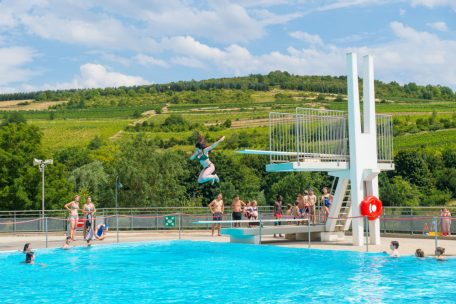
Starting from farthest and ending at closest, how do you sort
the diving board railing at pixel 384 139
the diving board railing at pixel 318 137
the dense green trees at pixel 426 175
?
the dense green trees at pixel 426 175
the diving board railing at pixel 384 139
the diving board railing at pixel 318 137

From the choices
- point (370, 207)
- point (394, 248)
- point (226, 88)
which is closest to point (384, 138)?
point (370, 207)

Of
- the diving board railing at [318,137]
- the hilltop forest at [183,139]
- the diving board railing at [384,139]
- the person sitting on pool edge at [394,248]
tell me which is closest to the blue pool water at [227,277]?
the person sitting on pool edge at [394,248]

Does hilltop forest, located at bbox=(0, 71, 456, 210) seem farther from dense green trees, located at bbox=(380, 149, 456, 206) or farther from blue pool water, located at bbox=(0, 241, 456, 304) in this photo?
blue pool water, located at bbox=(0, 241, 456, 304)

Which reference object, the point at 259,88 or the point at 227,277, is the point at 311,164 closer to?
the point at 227,277

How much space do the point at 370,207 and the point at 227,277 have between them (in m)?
7.54

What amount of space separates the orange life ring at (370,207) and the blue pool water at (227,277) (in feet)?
6.63

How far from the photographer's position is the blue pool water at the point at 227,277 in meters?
12.6

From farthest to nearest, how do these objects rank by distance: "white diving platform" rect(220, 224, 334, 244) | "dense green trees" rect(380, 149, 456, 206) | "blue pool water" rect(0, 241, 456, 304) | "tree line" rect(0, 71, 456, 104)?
"tree line" rect(0, 71, 456, 104) < "dense green trees" rect(380, 149, 456, 206) < "white diving platform" rect(220, 224, 334, 244) < "blue pool water" rect(0, 241, 456, 304)

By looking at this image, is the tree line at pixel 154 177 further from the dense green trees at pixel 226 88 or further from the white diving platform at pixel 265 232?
the dense green trees at pixel 226 88

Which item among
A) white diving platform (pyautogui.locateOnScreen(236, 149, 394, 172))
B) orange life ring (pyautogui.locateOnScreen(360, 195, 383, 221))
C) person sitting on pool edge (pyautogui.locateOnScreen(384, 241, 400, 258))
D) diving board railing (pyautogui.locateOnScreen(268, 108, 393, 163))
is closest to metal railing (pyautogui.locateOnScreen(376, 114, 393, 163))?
diving board railing (pyautogui.locateOnScreen(268, 108, 393, 163))

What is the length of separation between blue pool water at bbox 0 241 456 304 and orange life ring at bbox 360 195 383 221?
202 cm

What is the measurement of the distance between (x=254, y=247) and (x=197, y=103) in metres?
143

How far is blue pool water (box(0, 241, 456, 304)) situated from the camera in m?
12.6

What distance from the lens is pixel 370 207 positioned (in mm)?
20750
